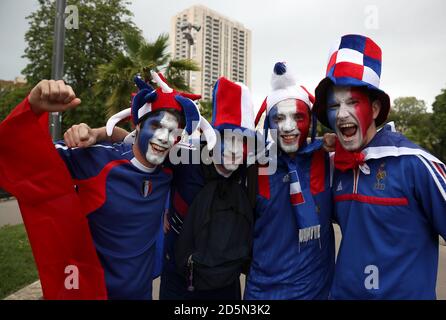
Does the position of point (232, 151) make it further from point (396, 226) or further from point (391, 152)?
point (396, 226)

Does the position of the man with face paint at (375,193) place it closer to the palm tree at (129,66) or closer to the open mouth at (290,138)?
the open mouth at (290,138)

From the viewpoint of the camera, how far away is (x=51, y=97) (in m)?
2.00

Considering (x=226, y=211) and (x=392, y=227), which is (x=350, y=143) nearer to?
(x=392, y=227)

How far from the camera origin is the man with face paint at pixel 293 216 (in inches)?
95.5

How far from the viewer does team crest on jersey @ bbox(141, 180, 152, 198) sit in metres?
2.47

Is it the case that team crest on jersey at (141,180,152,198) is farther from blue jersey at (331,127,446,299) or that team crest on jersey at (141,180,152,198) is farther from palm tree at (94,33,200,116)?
palm tree at (94,33,200,116)

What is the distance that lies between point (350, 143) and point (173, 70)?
760cm

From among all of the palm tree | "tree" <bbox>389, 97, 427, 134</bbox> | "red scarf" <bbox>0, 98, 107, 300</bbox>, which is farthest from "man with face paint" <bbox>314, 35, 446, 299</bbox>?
"tree" <bbox>389, 97, 427, 134</bbox>

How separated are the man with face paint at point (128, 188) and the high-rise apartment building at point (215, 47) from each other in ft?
116

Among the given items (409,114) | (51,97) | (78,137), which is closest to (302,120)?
(78,137)

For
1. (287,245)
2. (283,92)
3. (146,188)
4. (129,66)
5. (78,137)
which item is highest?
(129,66)

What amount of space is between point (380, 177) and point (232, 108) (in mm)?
1202

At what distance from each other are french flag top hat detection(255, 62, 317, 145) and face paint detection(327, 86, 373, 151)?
381 millimetres

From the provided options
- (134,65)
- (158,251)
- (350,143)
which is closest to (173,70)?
(134,65)
